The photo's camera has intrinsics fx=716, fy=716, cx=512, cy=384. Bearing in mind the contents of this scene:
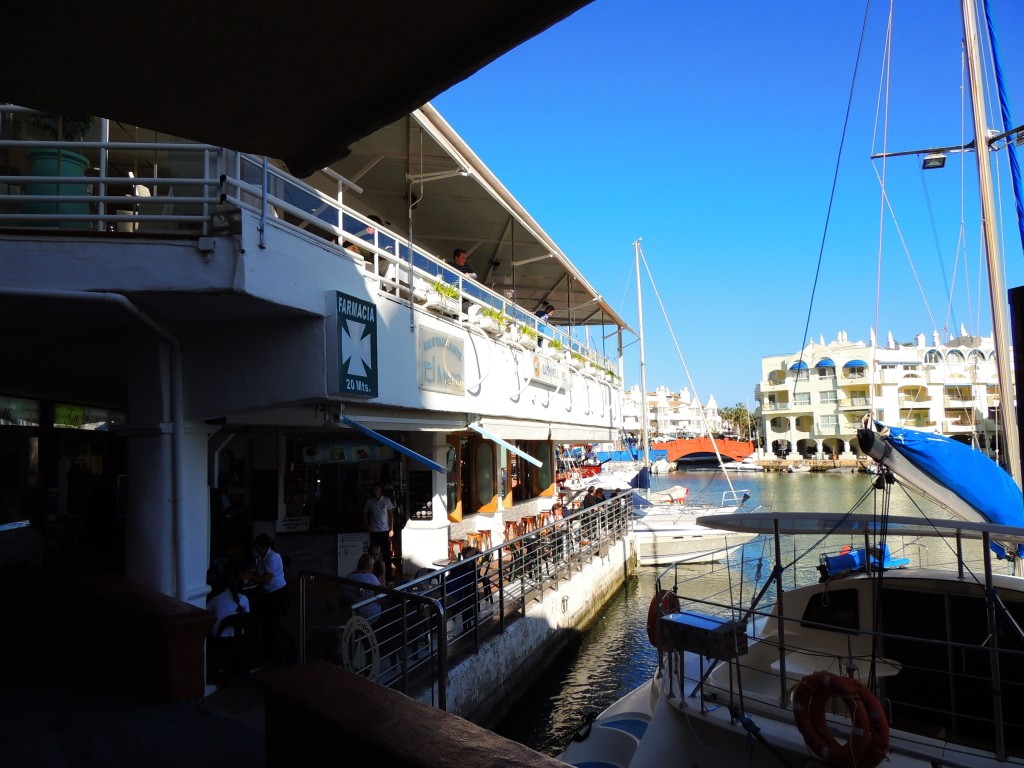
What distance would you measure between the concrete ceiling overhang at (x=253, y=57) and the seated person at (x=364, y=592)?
16.4ft

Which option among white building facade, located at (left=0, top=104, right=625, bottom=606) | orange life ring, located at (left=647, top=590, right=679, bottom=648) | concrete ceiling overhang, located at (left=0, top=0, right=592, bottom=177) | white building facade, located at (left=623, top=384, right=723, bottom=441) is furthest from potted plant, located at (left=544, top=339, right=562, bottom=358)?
white building facade, located at (left=623, top=384, right=723, bottom=441)

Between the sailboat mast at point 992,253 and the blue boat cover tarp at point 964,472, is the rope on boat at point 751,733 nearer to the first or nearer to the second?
the blue boat cover tarp at point 964,472

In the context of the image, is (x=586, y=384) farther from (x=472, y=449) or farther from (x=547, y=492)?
(x=472, y=449)

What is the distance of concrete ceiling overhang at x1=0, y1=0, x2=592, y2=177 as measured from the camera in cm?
216

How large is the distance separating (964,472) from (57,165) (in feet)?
38.0

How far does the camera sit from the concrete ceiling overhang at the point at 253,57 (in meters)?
2.16

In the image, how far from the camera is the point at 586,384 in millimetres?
22344

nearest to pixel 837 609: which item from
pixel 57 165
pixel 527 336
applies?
pixel 527 336

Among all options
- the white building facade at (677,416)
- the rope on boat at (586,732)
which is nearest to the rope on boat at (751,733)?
the rope on boat at (586,732)

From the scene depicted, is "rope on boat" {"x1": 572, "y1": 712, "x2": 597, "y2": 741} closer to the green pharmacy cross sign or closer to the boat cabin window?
the boat cabin window

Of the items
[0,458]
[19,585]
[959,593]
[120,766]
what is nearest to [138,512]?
[120,766]

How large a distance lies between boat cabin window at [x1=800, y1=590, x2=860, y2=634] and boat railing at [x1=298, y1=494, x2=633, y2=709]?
4.02 meters

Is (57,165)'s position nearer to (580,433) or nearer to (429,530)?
(429,530)

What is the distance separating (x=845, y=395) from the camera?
73625 mm
